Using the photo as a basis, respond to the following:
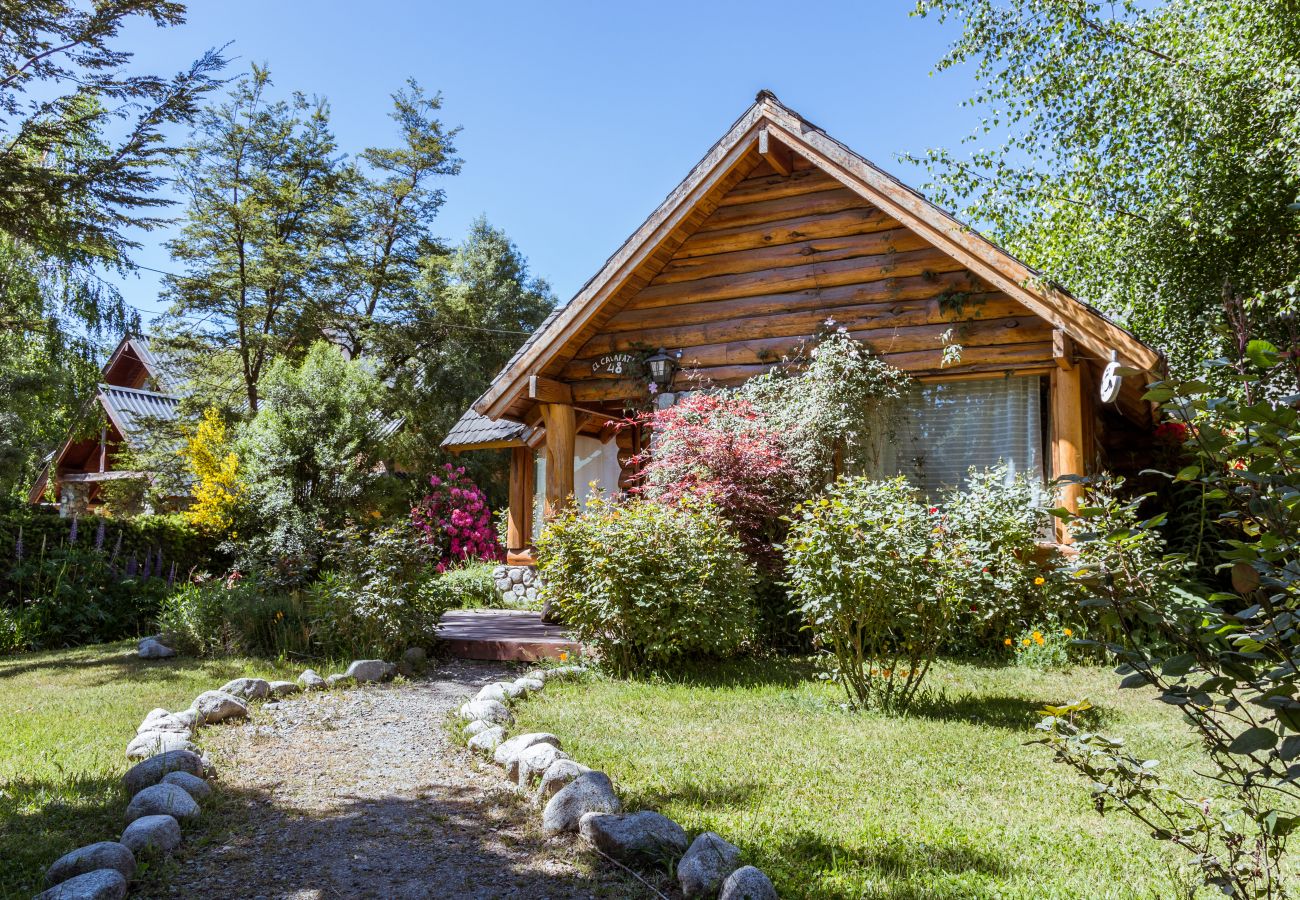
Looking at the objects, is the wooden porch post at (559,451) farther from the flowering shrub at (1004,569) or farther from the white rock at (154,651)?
the flowering shrub at (1004,569)

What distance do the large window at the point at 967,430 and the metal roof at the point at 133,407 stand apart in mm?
16277

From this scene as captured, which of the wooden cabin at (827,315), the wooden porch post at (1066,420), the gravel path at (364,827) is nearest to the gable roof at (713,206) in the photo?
the wooden cabin at (827,315)

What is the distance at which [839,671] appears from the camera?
595cm

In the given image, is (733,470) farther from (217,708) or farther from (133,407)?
(133,407)

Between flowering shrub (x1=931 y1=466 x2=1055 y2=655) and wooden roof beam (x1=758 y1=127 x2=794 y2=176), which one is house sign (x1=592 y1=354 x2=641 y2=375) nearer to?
wooden roof beam (x1=758 y1=127 x2=794 y2=176)

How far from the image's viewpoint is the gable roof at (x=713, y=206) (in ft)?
26.2

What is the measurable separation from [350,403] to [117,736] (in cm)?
861

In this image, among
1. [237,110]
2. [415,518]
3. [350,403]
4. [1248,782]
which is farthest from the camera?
[237,110]

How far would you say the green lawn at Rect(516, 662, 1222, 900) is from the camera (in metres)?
3.20

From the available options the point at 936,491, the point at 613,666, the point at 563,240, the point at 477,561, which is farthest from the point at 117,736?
the point at 563,240

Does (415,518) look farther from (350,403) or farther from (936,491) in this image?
(936,491)

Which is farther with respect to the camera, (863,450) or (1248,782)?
(863,450)

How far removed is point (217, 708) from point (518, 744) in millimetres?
2460

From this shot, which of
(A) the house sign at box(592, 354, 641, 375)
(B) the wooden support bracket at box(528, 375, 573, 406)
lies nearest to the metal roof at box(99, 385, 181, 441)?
(B) the wooden support bracket at box(528, 375, 573, 406)
